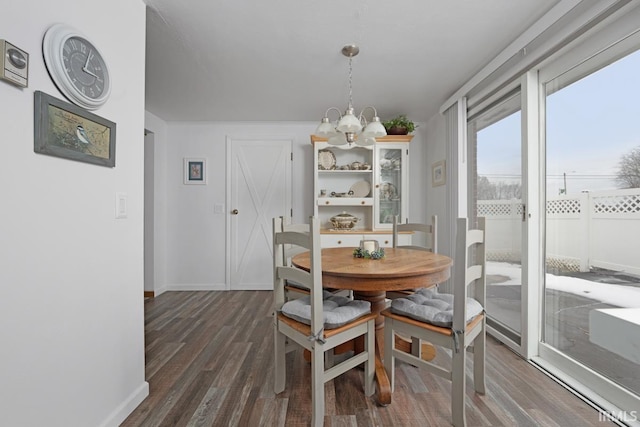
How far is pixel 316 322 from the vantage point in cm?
133

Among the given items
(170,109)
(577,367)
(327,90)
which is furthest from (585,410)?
(170,109)

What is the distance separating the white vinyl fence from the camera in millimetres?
1437

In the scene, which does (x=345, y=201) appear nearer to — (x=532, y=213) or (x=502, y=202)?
(x=502, y=202)

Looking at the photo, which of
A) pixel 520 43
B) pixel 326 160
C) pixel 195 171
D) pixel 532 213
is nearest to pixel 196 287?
pixel 195 171

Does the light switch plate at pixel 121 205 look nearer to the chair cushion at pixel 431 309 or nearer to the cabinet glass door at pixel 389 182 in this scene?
the chair cushion at pixel 431 309

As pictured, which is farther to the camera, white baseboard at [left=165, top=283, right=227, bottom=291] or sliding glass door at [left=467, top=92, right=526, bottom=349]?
white baseboard at [left=165, top=283, right=227, bottom=291]

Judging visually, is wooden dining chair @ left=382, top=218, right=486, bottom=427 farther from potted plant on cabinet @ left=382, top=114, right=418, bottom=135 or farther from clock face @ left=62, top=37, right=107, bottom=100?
potted plant on cabinet @ left=382, top=114, right=418, bottom=135

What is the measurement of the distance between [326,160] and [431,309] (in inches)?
96.3

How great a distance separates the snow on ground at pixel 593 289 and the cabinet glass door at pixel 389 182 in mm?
1428

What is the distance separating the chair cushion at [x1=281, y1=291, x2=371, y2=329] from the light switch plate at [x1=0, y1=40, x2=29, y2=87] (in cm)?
140

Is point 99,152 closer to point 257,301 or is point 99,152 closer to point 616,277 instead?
point 257,301

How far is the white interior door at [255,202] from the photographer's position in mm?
3779

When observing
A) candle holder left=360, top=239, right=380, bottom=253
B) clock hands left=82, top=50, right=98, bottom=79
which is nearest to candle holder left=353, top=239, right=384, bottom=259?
candle holder left=360, top=239, right=380, bottom=253

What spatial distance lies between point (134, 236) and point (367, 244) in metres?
1.38
